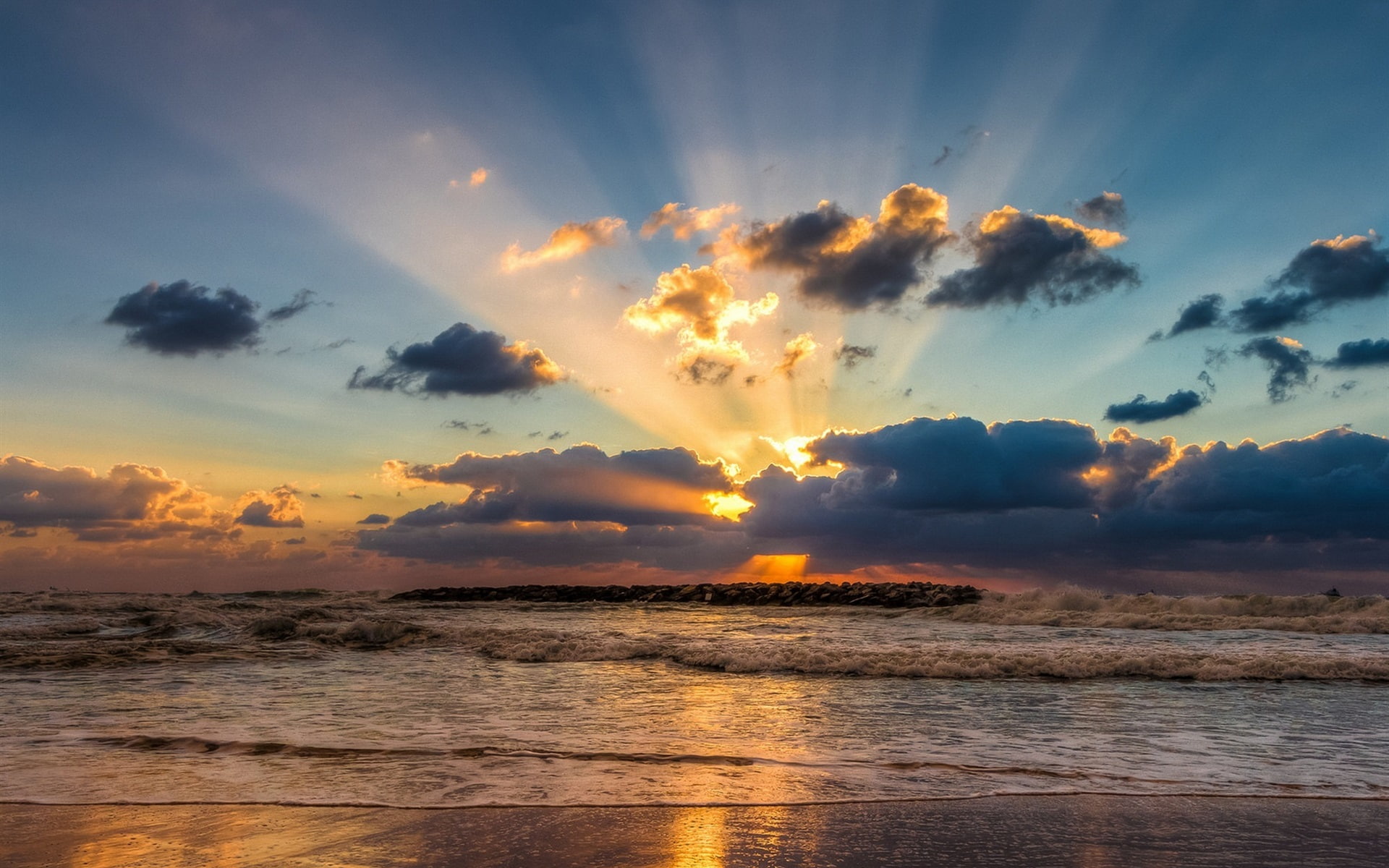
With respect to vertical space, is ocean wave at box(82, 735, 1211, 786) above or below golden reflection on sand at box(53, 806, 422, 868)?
below

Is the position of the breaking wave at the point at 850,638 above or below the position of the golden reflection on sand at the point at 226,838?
below

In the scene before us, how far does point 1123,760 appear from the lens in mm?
8578

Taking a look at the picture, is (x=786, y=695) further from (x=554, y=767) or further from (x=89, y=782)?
(x=89, y=782)

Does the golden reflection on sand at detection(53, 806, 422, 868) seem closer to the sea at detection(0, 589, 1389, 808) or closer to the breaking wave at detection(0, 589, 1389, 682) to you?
the sea at detection(0, 589, 1389, 808)

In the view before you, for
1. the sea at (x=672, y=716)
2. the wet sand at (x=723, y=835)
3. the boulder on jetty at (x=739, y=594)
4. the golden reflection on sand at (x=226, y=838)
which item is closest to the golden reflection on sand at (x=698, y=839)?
the wet sand at (x=723, y=835)

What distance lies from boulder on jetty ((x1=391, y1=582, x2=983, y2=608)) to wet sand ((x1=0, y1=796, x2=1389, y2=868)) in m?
34.4

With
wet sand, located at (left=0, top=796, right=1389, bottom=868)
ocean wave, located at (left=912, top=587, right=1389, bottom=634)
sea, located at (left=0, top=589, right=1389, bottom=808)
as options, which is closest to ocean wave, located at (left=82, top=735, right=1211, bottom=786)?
sea, located at (left=0, top=589, right=1389, bottom=808)

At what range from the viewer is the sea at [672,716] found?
758 cm

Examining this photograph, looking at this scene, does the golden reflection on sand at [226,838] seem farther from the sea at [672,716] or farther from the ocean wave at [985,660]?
the ocean wave at [985,660]

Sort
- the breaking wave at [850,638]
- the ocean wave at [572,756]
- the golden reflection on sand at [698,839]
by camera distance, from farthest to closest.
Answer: the breaking wave at [850,638]
the ocean wave at [572,756]
the golden reflection on sand at [698,839]

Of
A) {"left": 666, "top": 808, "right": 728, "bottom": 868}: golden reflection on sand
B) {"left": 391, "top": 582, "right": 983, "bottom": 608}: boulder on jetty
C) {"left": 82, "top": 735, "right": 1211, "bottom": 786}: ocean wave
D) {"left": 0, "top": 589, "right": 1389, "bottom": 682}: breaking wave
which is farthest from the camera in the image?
{"left": 391, "top": 582, "right": 983, "bottom": 608}: boulder on jetty

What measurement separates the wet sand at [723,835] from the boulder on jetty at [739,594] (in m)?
34.4

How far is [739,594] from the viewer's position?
55.4 metres

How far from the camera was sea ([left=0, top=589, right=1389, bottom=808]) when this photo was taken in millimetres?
7582
